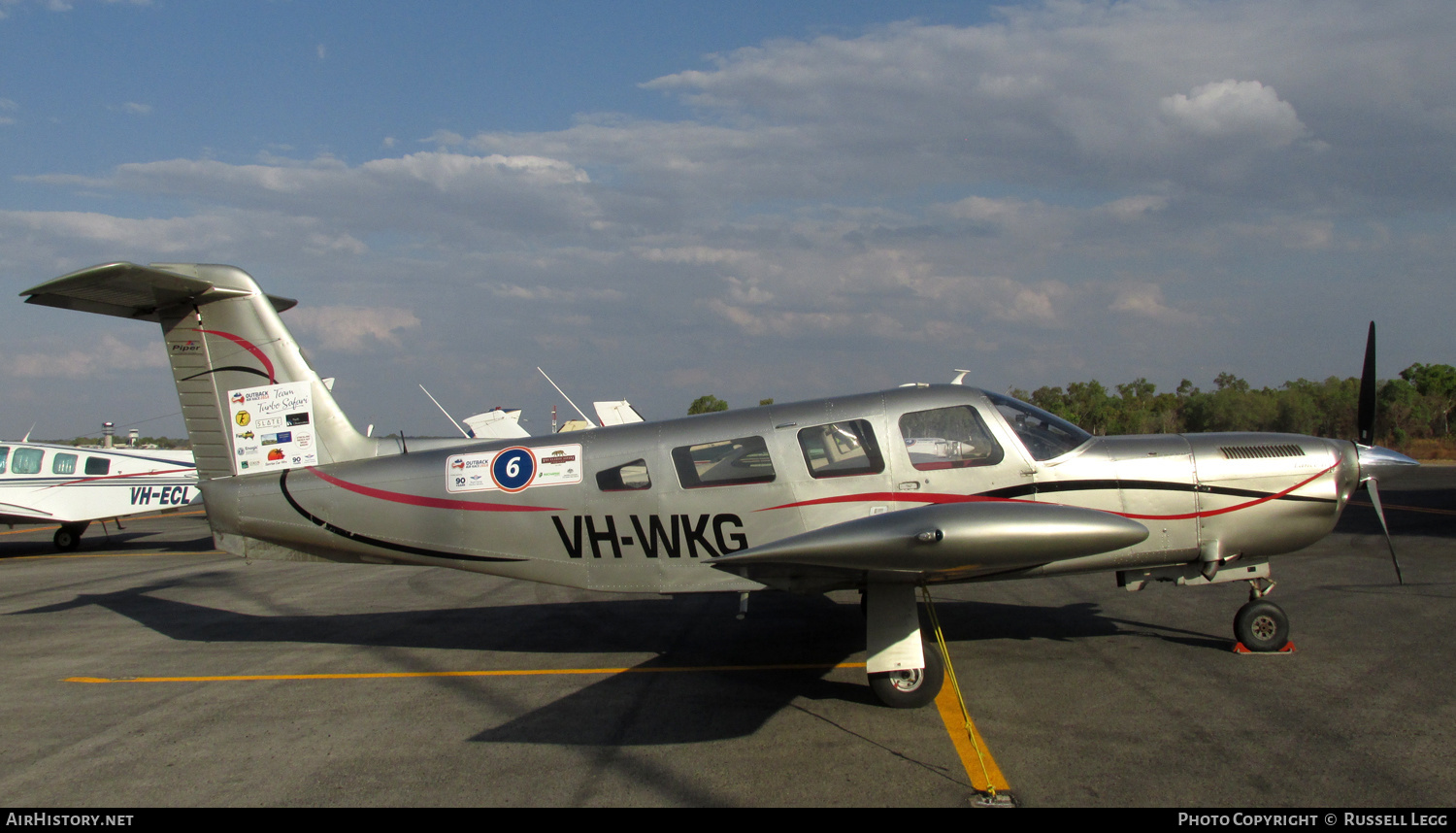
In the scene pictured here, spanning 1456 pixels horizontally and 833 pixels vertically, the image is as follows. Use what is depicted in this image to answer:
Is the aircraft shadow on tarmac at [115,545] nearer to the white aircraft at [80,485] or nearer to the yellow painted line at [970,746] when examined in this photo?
the white aircraft at [80,485]

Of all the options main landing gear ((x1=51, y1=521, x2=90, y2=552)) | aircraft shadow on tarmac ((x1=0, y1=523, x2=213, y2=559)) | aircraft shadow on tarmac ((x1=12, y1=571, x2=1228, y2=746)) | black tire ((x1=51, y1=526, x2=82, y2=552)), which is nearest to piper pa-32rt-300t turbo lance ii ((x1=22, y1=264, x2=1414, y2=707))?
aircraft shadow on tarmac ((x1=12, y1=571, x2=1228, y2=746))

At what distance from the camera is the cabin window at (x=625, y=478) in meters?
6.71

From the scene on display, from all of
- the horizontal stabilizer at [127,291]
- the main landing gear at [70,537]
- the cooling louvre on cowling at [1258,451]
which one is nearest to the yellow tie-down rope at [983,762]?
the cooling louvre on cowling at [1258,451]

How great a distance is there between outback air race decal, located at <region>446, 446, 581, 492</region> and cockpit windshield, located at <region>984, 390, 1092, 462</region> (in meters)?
3.67

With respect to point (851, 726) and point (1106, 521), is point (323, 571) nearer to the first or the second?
point (851, 726)

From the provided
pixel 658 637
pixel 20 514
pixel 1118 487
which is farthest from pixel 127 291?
pixel 20 514

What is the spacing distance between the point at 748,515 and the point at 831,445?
0.89 metres

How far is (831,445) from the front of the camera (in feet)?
21.3

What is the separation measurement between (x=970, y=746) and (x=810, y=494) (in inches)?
85.0

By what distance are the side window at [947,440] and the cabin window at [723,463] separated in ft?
3.89

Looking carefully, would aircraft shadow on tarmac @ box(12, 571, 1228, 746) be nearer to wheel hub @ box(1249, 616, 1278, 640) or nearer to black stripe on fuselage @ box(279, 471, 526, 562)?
wheel hub @ box(1249, 616, 1278, 640)

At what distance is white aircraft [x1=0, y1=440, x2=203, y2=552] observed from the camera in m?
17.3

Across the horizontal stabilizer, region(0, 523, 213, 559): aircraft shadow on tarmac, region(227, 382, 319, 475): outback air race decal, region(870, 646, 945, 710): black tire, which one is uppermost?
the horizontal stabilizer

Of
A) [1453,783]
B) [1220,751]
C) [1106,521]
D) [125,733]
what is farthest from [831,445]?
[125,733]
